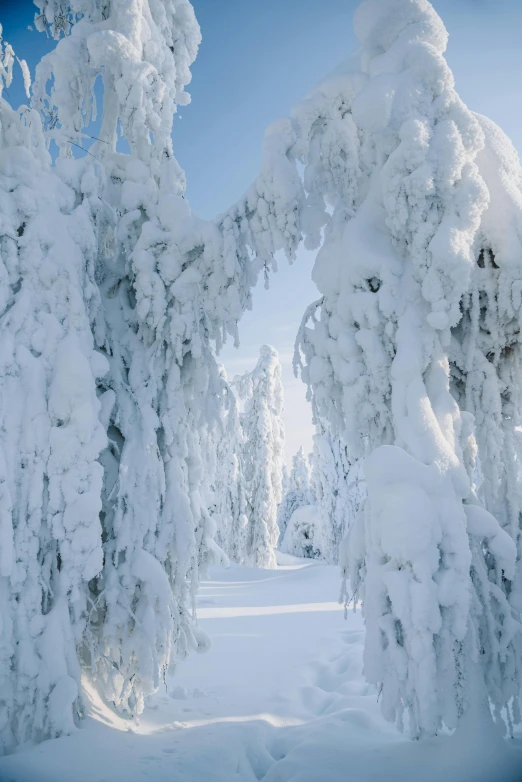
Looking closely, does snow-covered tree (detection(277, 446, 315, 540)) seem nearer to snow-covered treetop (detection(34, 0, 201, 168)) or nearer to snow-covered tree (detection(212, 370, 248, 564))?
snow-covered tree (detection(212, 370, 248, 564))

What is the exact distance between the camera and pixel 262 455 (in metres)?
22.7

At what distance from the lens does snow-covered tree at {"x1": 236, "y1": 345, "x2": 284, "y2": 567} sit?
22422 mm

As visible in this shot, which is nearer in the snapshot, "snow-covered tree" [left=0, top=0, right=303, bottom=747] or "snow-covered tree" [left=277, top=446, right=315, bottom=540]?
"snow-covered tree" [left=0, top=0, right=303, bottom=747]

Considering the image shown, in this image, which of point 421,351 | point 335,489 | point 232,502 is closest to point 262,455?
point 232,502

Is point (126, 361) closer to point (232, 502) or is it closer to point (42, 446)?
point (42, 446)

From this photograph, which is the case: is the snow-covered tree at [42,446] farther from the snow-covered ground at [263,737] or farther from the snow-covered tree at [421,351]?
the snow-covered tree at [421,351]

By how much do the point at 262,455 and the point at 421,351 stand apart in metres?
19.5

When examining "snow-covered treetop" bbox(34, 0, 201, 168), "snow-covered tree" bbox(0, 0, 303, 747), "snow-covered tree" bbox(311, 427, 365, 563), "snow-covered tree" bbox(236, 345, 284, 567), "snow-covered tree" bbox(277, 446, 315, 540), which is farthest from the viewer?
"snow-covered tree" bbox(277, 446, 315, 540)

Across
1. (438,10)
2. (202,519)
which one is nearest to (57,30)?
(438,10)

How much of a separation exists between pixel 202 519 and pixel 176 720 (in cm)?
187

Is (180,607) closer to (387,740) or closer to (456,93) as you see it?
(387,740)

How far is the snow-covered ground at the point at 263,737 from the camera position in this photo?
2.98 meters

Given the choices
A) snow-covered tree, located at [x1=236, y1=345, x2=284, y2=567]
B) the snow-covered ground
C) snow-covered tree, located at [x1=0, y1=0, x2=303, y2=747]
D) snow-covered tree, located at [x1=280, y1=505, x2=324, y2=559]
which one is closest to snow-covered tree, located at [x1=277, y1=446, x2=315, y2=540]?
snow-covered tree, located at [x1=280, y1=505, x2=324, y2=559]

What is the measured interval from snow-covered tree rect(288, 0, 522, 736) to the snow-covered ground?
0.29 metres
